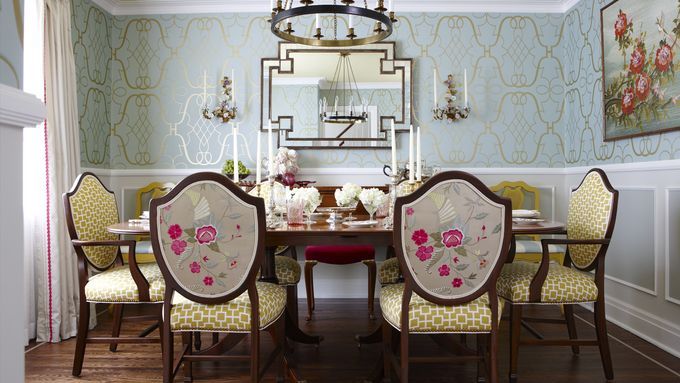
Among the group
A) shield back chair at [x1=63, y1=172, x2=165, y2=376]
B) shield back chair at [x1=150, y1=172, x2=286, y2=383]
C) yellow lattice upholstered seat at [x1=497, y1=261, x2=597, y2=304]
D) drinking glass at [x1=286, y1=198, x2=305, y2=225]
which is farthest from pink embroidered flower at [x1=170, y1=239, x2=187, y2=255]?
yellow lattice upholstered seat at [x1=497, y1=261, x2=597, y2=304]

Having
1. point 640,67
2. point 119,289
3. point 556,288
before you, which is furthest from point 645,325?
point 119,289

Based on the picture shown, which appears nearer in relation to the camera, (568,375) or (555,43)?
(568,375)

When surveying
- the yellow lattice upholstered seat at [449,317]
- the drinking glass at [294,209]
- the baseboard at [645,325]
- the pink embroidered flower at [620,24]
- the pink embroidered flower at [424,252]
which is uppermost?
the pink embroidered flower at [620,24]

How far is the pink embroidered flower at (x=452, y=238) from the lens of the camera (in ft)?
6.14


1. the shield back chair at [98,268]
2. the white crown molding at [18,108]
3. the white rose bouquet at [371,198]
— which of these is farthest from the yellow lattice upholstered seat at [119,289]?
the white crown molding at [18,108]

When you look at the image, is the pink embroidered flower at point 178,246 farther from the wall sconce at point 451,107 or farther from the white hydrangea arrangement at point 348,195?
the wall sconce at point 451,107

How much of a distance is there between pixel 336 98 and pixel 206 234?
2536mm

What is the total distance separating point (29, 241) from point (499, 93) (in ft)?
12.1

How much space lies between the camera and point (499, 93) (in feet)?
14.0

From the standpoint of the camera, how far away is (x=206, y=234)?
1.90 metres

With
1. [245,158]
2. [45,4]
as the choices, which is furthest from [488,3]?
[45,4]

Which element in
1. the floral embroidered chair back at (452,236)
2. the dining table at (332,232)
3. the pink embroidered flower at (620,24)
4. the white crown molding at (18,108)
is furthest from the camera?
the pink embroidered flower at (620,24)

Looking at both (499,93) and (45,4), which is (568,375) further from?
(45,4)

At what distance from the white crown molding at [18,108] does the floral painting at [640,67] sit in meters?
3.08
